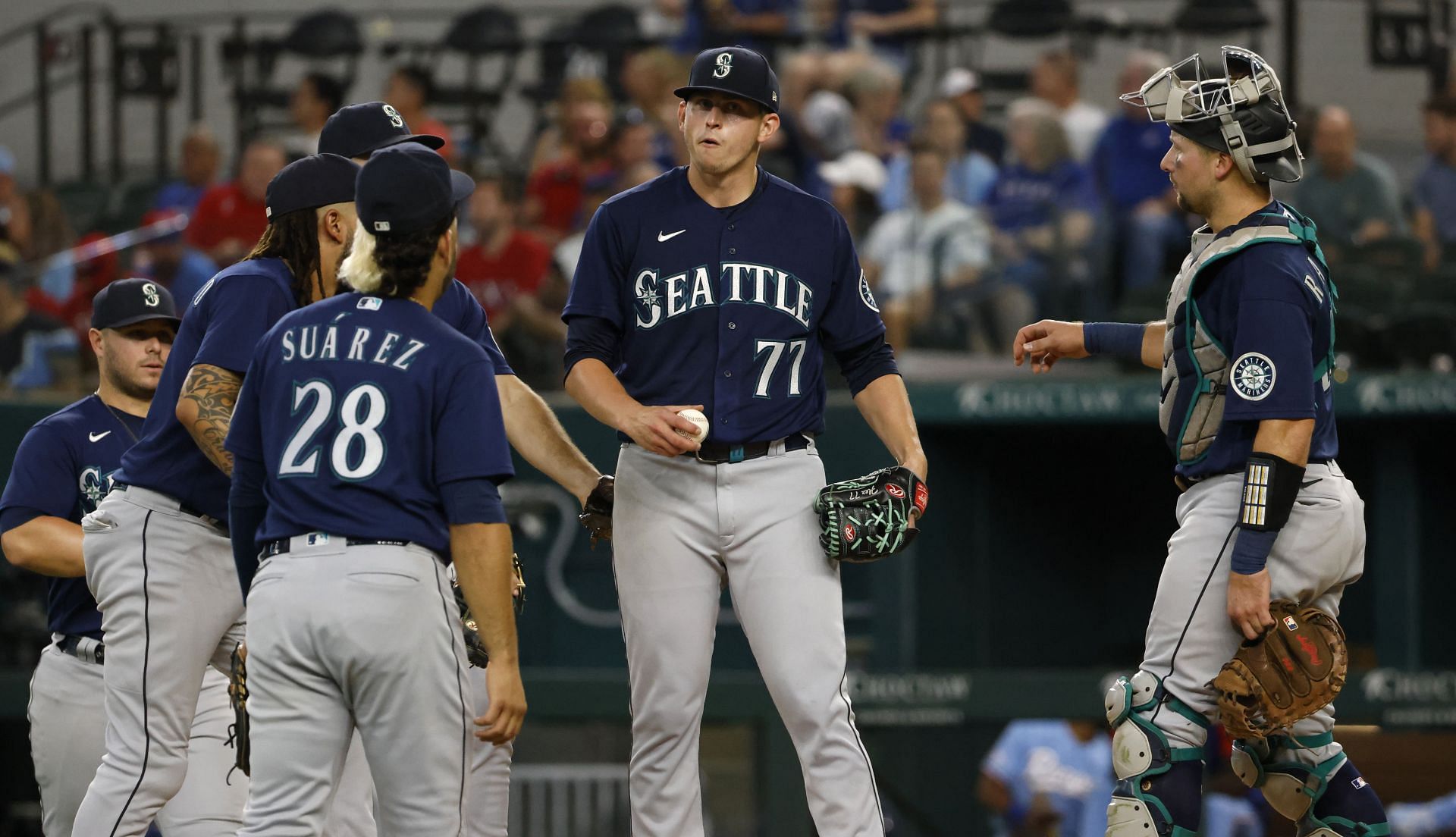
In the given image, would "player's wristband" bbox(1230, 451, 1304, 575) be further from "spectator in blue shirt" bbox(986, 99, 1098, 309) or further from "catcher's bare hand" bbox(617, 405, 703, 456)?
"spectator in blue shirt" bbox(986, 99, 1098, 309)

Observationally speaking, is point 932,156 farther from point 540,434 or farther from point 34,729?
point 34,729

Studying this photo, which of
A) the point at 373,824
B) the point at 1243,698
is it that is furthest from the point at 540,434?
the point at 1243,698

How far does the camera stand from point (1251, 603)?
3.78m

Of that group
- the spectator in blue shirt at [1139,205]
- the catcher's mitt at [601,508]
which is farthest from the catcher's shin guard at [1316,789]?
the spectator in blue shirt at [1139,205]

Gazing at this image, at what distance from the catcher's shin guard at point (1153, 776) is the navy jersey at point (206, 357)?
205cm

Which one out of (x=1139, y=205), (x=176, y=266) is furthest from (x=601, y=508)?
(x=176, y=266)

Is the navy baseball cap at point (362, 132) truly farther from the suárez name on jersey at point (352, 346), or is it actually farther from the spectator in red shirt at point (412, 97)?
the spectator in red shirt at point (412, 97)

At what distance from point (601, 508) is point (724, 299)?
0.63 metres

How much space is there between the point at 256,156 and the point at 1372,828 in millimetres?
7289

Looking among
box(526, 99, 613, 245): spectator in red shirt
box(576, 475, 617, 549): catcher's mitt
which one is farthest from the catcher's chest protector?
box(526, 99, 613, 245): spectator in red shirt

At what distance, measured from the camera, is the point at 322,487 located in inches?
131

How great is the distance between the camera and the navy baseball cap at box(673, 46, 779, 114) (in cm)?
415

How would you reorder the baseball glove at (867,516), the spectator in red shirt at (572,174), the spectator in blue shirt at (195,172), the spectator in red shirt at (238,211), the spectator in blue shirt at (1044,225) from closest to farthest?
the baseball glove at (867,516), the spectator in blue shirt at (1044,225), the spectator in red shirt at (238,211), the spectator in red shirt at (572,174), the spectator in blue shirt at (195,172)

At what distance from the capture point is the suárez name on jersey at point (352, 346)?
131 inches
